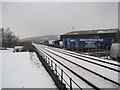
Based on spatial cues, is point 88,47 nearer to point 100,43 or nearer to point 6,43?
point 100,43

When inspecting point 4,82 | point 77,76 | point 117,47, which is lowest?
point 4,82

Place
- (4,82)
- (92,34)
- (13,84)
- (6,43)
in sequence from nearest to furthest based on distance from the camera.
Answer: (13,84), (4,82), (92,34), (6,43)

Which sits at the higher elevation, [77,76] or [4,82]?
[77,76]

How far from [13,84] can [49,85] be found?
2366mm

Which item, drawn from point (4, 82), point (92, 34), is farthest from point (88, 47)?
point (4, 82)

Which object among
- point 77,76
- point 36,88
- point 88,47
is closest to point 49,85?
point 36,88

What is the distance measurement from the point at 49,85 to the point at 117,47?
11145 mm

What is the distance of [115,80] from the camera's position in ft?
22.1

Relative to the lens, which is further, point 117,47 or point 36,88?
point 117,47

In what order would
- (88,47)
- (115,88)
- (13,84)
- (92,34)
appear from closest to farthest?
(115,88)
(13,84)
(88,47)
(92,34)

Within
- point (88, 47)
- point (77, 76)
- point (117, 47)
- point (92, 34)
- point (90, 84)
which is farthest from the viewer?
point (92, 34)

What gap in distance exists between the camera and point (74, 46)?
39.9m

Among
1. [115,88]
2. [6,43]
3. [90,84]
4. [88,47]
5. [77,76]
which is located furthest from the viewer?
[6,43]

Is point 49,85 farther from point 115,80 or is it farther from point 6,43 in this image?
point 6,43
